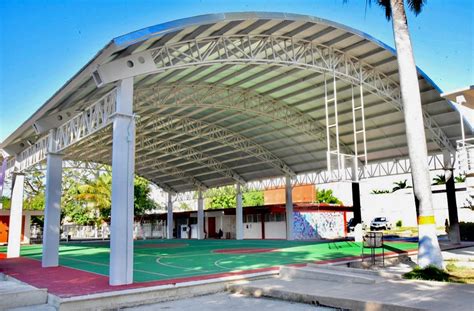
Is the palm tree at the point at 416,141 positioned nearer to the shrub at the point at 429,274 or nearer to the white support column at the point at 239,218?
the shrub at the point at 429,274

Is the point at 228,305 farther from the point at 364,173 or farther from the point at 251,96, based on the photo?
the point at 251,96

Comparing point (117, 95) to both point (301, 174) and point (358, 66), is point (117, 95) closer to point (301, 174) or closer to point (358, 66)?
point (358, 66)

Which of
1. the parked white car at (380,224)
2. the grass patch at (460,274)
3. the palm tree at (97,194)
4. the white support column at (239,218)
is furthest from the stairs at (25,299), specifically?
the parked white car at (380,224)

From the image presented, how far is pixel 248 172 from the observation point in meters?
38.0

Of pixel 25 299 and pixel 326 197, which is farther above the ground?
pixel 326 197

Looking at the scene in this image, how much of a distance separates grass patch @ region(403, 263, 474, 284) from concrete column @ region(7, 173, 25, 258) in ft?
60.9

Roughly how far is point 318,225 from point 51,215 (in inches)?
1175

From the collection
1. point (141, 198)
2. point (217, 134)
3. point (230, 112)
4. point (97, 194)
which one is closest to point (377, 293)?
point (230, 112)

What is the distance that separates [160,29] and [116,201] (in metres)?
5.11

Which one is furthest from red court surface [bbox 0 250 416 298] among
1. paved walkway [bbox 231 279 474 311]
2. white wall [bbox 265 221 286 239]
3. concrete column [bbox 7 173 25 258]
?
white wall [bbox 265 221 286 239]

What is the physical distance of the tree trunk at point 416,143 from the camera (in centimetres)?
1254

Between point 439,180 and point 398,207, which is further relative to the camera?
point 398,207

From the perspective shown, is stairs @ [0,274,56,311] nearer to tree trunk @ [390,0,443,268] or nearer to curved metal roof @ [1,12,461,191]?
curved metal roof @ [1,12,461,191]

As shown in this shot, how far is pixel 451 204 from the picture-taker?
25.4m
